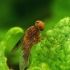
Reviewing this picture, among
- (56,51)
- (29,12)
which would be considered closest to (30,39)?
(56,51)

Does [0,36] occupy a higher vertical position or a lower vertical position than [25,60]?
higher

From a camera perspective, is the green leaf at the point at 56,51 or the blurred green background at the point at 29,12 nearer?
the green leaf at the point at 56,51

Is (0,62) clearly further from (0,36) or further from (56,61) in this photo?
(0,36)

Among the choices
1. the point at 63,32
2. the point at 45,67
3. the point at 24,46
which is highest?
the point at 24,46

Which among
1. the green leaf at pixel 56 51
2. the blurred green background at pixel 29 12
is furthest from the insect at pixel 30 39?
the blurred green background at pixel 29 12

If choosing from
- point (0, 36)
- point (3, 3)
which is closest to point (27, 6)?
point (3, 3)

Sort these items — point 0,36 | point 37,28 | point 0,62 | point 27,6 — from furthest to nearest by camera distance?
point 27,6 < point 0,36 < point 37,28 < point 0,62

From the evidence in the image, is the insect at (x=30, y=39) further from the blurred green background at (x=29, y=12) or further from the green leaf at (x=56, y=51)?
the blurred green background at (x=29, y=12)

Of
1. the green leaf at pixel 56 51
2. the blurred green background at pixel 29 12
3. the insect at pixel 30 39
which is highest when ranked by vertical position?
the blurred green background at pixel 29 12

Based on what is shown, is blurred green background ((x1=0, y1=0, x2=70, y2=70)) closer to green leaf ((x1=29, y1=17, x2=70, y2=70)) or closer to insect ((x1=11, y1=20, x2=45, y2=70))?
insect ((x1=11, y1=20, x2=45, y2=70))
